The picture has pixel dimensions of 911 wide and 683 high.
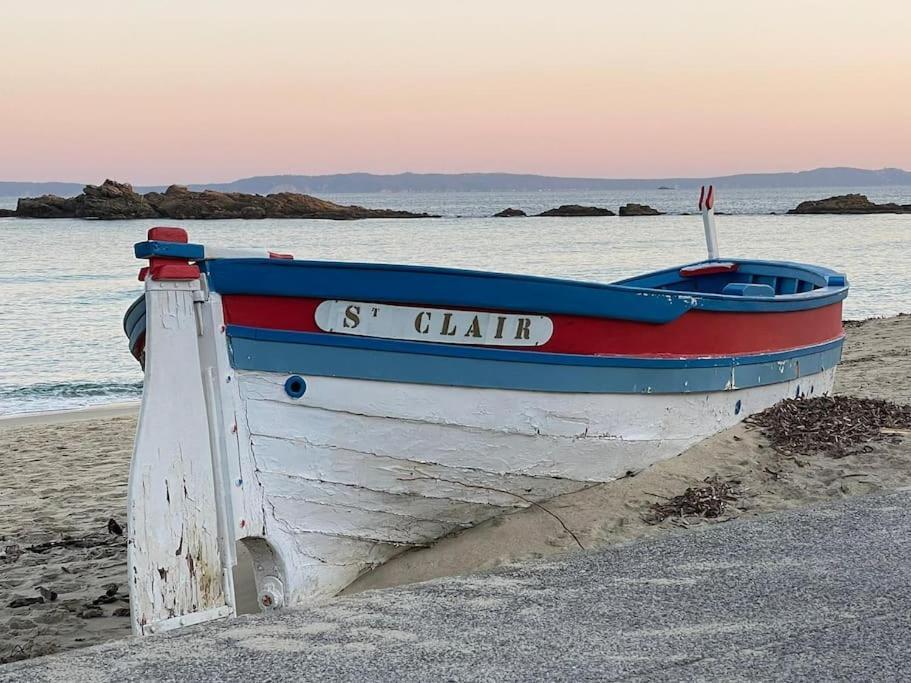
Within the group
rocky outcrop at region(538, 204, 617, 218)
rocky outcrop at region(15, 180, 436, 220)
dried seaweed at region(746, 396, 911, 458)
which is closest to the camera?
dried seaweed at region(746, 396, 911, 458)

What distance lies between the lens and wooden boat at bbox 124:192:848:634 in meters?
4.24

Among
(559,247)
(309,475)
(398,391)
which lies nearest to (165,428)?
(309,475)

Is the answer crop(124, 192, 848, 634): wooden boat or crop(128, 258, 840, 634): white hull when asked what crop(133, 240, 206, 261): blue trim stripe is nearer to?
crop(124, 192, 848, 634): wooden boat

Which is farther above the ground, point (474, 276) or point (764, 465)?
point (474, 276)

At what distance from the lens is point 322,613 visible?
4305 millimetres

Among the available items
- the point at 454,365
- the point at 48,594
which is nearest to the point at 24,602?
the point at 48,594

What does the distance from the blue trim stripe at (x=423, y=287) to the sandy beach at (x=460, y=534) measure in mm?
1006

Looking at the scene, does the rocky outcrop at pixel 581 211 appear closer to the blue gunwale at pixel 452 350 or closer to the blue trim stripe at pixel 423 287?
the blue gunwale at pixel 452 350

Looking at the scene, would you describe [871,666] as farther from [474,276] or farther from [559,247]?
[559,247]

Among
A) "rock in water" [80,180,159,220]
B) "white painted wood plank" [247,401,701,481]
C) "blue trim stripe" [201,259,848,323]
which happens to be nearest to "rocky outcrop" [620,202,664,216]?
"rock in water" [80,180,159,220]

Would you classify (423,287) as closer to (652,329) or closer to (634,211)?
(652,329)

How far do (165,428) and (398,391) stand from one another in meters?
1.00

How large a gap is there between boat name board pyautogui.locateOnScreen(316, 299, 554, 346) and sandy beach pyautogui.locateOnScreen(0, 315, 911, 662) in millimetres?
966

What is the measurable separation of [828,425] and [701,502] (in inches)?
60.9
